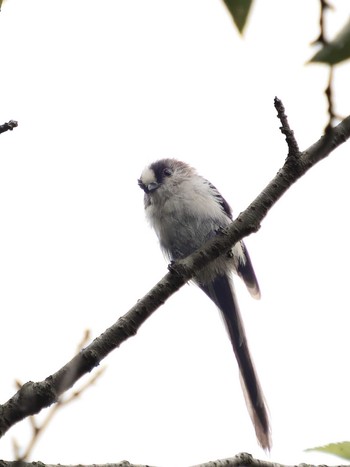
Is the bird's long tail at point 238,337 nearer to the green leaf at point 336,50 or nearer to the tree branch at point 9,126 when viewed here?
the tree branch at point 9,126

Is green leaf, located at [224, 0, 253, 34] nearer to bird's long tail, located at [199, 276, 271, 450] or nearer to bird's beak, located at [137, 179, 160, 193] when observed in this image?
bird's long tail, located at [199, 276, 271, 450]

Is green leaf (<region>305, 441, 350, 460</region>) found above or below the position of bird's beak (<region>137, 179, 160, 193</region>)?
below

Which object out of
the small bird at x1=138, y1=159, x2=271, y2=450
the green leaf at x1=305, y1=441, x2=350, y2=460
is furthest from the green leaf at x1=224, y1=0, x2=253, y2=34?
the small bird at x1=138, y1=159, x2=271, y2=450

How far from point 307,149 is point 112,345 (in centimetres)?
102

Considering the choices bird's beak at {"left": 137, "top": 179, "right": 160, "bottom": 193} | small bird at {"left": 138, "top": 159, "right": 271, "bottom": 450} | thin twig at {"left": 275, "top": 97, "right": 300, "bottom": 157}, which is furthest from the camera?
bird's beak at {"left": 137, "top": 179, "right": 160, "bottom": 193}

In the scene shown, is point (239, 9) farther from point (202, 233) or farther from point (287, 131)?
point (202, 233)

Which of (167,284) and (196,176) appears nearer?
(167,284)

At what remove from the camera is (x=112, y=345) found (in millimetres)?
2477

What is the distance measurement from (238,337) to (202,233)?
3.39ft

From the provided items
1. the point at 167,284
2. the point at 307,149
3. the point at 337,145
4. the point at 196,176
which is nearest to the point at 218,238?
the point at 167,284

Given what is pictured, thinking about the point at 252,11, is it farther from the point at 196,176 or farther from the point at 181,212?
the point at 196,176

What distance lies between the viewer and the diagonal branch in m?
2.10

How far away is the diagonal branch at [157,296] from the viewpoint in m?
2.10

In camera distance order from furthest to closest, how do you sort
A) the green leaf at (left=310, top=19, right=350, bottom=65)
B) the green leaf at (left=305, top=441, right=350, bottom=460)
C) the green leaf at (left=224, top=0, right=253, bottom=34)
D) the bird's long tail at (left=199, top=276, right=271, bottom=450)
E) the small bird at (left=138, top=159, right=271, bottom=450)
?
the small bird at (left=138, top=159, right=271, bottom=450) → the bird's long tail at (left=199, top=276, right=271, bottom=450) → the green leaf at (left=305, top=441, right=350, bottom=460) → the green leaf at (left=224, top=0, right=253, bottom=34) → the green leaf at (left=310, top=19, right=350, bottom=65)
